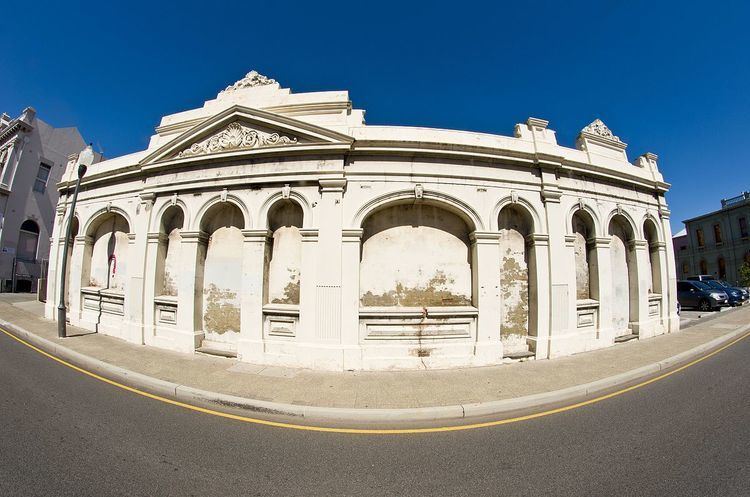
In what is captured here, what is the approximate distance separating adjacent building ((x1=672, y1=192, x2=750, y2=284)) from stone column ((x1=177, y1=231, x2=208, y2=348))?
5227 centimetres

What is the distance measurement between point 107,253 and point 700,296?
31.1 metres

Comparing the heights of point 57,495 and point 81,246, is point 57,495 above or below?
below

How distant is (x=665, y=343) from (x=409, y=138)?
10668 mm

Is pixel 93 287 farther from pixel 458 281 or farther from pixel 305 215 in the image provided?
pixel 458 281

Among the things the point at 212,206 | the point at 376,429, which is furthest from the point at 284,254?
the point at 376,429

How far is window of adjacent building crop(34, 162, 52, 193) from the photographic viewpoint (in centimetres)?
2805

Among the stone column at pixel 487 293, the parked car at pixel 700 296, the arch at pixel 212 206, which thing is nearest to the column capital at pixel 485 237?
the stone column at pixel 487 293

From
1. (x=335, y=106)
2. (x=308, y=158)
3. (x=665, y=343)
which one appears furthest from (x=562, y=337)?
(x=335, y=106)

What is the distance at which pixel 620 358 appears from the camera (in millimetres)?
7809

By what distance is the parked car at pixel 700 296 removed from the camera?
1662cm

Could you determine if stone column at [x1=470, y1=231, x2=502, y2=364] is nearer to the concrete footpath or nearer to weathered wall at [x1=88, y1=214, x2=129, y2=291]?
the concrete footpath

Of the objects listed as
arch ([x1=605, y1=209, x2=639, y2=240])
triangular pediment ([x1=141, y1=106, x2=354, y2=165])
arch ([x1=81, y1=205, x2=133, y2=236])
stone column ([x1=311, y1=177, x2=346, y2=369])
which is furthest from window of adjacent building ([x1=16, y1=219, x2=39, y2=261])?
arch ([x1=605, y1=209, x2=639, y2=240])

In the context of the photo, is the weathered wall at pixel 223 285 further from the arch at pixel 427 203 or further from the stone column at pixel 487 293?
the stone column at pixel 487 293

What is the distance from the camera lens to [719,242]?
35.1m
